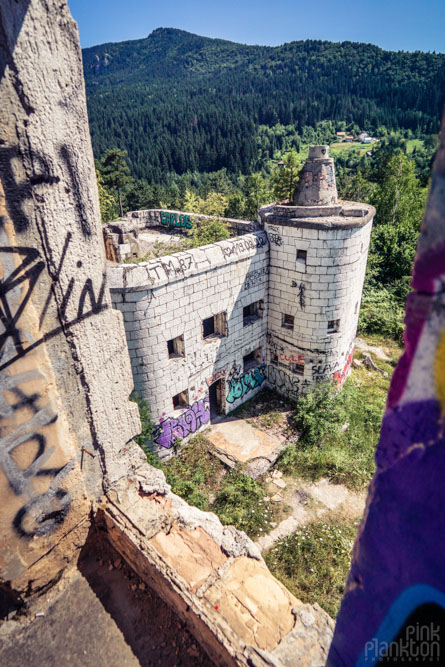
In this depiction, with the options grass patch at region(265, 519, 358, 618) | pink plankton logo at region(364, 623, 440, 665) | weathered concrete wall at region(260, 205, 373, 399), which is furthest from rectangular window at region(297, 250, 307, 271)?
pink plankton logo at region(364, 623, 440, 665)

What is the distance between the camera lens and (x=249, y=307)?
47.9ft

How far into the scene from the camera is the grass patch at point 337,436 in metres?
12.3

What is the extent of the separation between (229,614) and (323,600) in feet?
18.3

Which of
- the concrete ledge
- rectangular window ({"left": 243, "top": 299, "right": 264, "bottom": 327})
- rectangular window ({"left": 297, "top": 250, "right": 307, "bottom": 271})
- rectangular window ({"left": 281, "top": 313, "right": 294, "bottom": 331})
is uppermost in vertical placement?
rectangular window ({"left": 297, "top": 250, "right": 307, "bottom": 271})

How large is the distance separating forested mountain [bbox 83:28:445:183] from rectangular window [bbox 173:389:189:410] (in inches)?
2231

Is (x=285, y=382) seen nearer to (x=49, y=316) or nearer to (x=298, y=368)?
(x=298, y=368)

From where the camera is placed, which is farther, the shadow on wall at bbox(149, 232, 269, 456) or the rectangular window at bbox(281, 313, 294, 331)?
the rectangular window at bbox(281, 313, 294, 331)

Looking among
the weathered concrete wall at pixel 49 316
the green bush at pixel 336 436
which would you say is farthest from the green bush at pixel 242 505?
the weathered concrete wall at pixel 49 316

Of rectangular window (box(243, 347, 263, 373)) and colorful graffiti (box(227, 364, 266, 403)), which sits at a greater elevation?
rectangular window (box(243, 347, 263, 373))

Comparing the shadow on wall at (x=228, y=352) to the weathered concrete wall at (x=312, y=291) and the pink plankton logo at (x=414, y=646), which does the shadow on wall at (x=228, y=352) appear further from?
the pink plankton logo at (x=414, y=646)

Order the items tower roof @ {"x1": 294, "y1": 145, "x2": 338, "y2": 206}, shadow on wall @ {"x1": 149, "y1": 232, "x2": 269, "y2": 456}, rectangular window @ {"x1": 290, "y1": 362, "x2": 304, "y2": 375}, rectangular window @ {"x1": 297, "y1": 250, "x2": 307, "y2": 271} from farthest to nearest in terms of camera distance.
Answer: rectangular window @ {"x1": 290, "y1": 362, "x2": 304, "y2": 375} < rectangular window @ {"x1": 297, "y1": 250, "x2": 307, "y2": 271} < tower roof @ {"x1": 294, "y1": 145, "x2": 338, "y2": 206} < shadow on wall @ {"x1": 149, "y1": 232, "x2": 269, "y2": 456}

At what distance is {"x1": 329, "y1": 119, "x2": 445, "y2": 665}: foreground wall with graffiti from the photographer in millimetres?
1642

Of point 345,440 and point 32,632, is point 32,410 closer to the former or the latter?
point 32,632

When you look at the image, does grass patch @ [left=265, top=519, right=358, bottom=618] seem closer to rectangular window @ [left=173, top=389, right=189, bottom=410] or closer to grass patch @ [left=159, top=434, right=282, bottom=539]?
grass patch @ [left=159, top=434, right=282, bottom=539]
